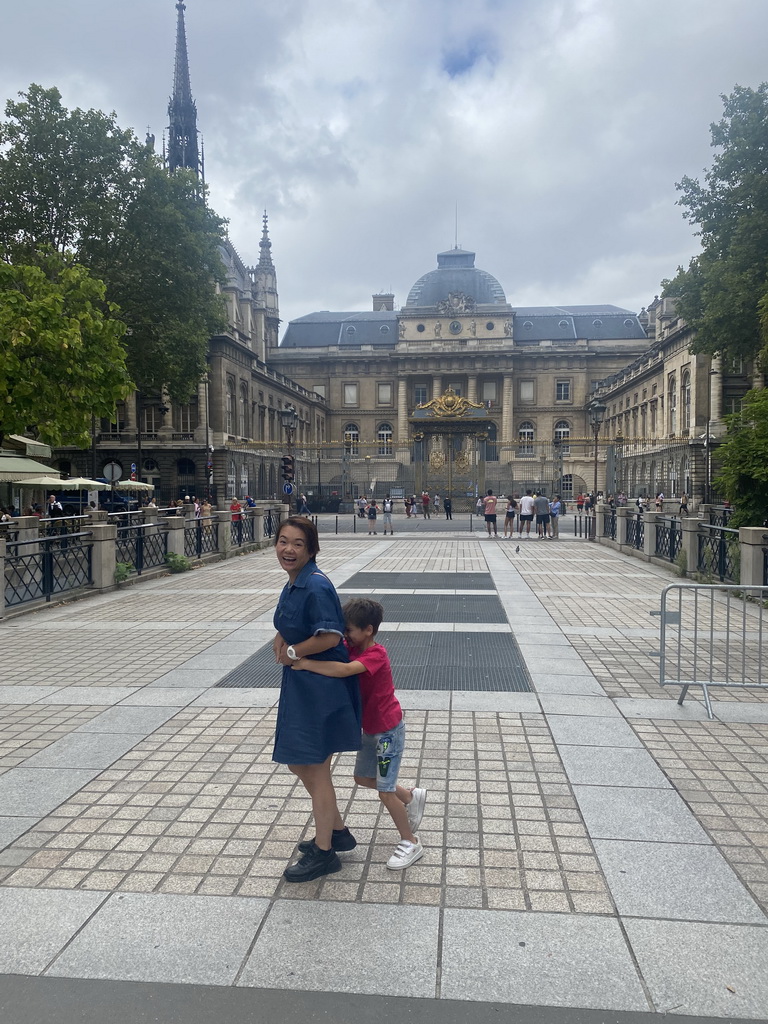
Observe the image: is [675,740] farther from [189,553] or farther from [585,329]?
[585,329]

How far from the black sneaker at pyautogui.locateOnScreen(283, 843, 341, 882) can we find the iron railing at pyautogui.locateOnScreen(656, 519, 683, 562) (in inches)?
534

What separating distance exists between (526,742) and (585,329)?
8330cm

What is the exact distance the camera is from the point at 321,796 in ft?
12.0

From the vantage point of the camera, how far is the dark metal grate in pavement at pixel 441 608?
10.7m

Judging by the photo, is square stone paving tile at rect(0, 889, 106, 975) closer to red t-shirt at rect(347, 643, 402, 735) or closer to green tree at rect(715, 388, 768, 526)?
red t-shirt at rect(347, 643, 402, 735)

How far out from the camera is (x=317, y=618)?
11.2ft

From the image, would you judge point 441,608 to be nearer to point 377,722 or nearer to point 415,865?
point 415,865

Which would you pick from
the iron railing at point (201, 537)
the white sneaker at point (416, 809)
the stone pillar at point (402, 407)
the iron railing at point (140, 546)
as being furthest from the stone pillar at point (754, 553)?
the stone pillar at point (402, 407)

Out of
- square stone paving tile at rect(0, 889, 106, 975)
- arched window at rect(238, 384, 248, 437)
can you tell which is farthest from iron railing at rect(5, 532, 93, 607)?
arched window at rect(238, 384, 248, 437)

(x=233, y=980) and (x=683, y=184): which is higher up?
(x=683, y=184)

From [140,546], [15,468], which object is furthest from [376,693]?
[15,468]

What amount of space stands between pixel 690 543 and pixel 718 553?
1.26m

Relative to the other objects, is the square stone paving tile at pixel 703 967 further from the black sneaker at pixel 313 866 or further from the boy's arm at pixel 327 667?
the boy's arm at pixel 327 667

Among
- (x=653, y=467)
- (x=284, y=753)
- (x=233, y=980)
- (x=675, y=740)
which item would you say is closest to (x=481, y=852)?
(x=284, y=753)
